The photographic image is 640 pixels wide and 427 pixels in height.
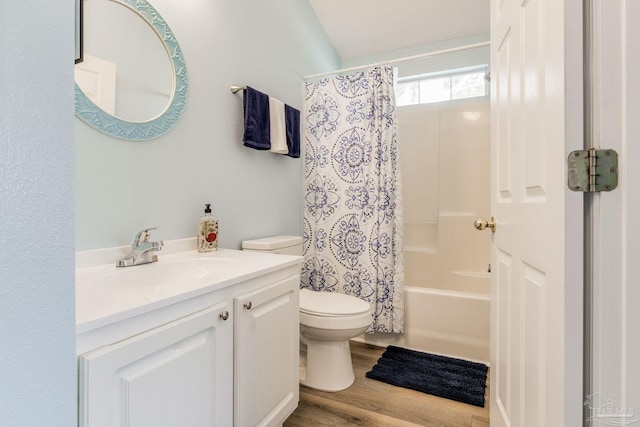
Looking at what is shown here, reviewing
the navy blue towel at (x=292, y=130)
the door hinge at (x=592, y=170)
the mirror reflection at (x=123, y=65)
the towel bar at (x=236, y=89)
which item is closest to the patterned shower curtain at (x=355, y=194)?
the navy blue towel at (x=292, y=130)

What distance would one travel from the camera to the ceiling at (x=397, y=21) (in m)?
2.42

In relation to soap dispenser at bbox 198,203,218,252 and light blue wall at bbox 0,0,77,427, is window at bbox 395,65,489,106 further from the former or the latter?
light blue wall at bbox 0,0,77,427

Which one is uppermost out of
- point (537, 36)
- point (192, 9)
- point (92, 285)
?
point (192, 9)

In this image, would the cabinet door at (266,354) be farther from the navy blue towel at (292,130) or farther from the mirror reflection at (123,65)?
the navy blue towel at (292,130)

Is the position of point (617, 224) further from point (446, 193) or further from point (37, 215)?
point (446, 193)

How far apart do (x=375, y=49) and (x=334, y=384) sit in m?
2.86

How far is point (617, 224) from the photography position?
1.74 feet

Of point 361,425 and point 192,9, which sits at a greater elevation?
point 192,9

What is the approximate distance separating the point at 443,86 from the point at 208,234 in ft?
8.43

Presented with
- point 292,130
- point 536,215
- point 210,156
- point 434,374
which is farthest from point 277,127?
point 434,374

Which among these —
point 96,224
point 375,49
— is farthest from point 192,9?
point 375,49

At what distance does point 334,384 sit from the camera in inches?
66.4

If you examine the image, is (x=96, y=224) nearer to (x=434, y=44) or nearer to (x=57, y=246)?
(x=57, y=246)

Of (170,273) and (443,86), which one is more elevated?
(443,86)
